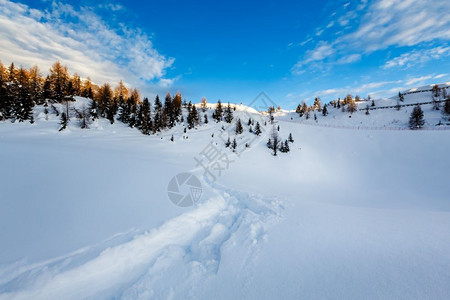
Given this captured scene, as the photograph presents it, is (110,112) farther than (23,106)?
Yes

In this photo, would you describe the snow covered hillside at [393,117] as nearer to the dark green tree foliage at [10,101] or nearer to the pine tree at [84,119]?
the pine tree at [84,119]

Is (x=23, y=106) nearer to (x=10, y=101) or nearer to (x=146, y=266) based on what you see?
(x=10, y=101)

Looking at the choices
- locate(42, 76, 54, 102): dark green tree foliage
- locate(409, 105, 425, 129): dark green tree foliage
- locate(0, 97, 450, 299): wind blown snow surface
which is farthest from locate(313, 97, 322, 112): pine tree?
locate(42, 76, 54, 102): dark green tree foliage

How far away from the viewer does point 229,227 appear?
22.1 ft

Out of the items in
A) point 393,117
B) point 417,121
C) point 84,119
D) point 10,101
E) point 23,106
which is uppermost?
point 10,101

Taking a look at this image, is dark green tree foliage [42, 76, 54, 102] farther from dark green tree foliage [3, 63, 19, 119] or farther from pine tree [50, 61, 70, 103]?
dark green tree foliage [3, 63, 19, 119]

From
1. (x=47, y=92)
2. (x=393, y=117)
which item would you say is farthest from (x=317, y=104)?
(x=47, y=92)

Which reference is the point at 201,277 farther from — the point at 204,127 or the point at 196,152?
the point at 204,127

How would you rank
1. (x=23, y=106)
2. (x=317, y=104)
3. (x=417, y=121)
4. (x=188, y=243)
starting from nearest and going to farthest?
(x=188, y=243), (x=23, y=106), (x=417, y=121), (x=317, y=104)

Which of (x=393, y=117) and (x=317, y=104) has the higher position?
(x=317, y=104)

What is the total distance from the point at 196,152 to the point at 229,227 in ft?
56.0

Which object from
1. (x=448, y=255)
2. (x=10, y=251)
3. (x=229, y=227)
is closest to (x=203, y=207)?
(x=229, y=227)

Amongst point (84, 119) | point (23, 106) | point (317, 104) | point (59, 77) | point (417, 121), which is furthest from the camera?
point (317, 104)

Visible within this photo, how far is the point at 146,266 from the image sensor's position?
4.58 m
